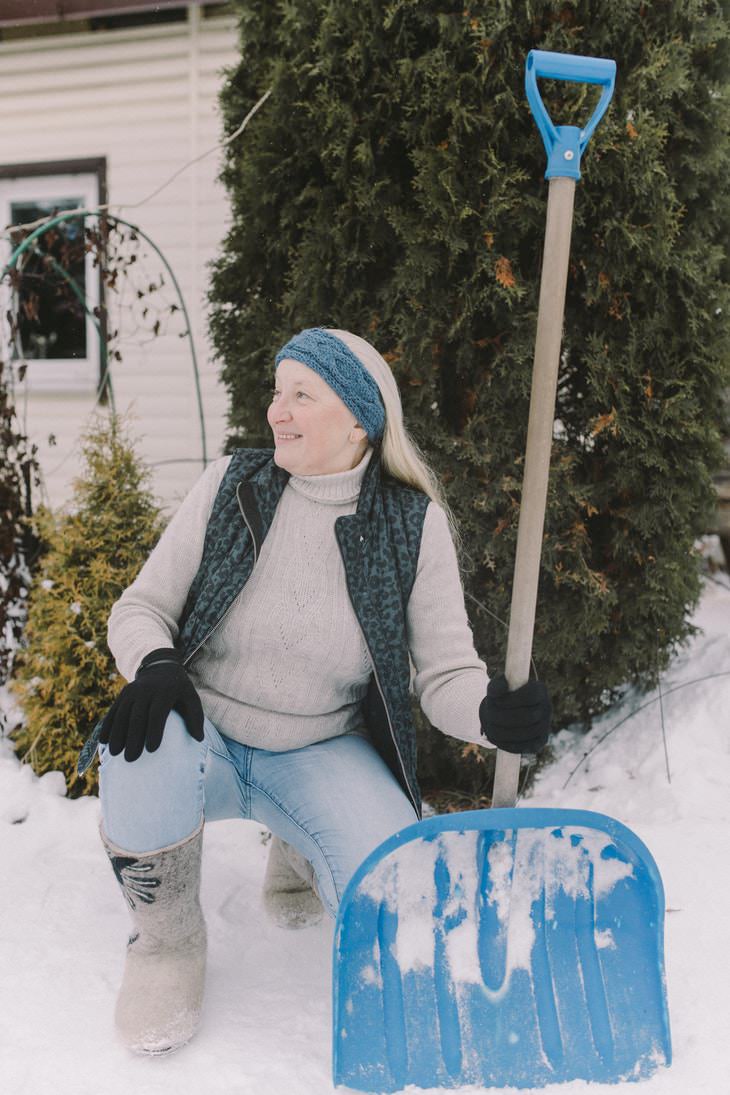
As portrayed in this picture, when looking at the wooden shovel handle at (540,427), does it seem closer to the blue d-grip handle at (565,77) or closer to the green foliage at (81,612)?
the blue d-grip handle at (565,77)

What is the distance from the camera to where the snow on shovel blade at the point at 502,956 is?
1537 mm

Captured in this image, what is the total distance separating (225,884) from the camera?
2.32 m

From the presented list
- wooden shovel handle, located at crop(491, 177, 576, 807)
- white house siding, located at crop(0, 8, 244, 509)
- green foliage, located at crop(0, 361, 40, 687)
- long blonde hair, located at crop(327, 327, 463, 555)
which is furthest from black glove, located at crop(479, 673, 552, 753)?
white house siding, located at crop(0, 8, 244, 509)

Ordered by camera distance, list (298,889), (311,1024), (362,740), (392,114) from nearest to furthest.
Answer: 1. (311,1024)
2. (362,740)
3. (298,889)
4. (392,114)

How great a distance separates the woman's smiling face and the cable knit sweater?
0.16 feet

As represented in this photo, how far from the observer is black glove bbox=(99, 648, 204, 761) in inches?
61.6

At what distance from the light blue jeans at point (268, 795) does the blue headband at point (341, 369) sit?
693 mm

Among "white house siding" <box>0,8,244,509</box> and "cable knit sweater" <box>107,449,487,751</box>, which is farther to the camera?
"white house siding" <box>0,8,244,509</box>

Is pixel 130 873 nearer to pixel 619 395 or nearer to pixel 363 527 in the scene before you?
pixel 363 527

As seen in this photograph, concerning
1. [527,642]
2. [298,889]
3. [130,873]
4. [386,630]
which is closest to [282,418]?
[386,630]

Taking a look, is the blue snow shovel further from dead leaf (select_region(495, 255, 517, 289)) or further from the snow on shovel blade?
dead leaf (select_region(495, 255, 517, 289))

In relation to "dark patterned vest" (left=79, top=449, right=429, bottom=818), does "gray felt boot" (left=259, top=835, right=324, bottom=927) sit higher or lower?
lower

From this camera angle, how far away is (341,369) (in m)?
1.81

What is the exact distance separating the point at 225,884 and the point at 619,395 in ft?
5.55
